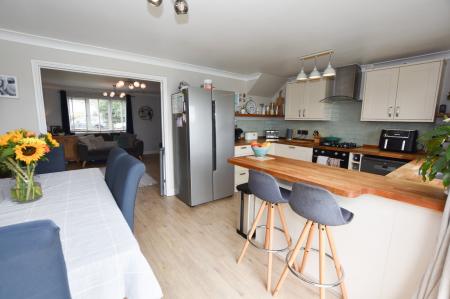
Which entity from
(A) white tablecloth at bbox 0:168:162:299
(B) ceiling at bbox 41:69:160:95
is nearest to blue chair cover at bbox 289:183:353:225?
(A) white tablecloth at bbox 0:168:162:299

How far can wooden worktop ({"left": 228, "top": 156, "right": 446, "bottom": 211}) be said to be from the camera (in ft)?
3.87

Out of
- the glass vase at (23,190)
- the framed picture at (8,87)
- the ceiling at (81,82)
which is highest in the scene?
the ceiling at (81,82)

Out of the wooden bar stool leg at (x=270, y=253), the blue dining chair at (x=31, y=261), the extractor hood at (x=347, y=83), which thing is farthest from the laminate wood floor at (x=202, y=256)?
the extractor hood at (x=347, y=83)

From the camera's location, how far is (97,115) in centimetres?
732

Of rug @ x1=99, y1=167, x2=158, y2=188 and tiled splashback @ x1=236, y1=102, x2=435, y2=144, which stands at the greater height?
tiled splashback @ x1=236, y1=102, x2=435, y2=144

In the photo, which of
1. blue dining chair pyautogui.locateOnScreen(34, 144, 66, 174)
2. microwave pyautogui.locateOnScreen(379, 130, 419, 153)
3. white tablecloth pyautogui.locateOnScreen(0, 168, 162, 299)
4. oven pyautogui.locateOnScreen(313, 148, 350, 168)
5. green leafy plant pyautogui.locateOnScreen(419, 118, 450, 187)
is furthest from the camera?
oven pyautogui.locateOnScreen(313, 148, 350, 168)

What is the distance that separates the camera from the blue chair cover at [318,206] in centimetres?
122

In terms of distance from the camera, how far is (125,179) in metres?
1.47

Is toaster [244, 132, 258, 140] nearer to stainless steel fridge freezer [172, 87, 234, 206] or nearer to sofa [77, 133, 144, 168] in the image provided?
stainless steel fridge freezer [172, 87, 234, 206]

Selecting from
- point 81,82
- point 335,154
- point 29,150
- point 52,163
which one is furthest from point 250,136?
point 81,82

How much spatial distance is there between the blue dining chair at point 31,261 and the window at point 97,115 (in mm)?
7883

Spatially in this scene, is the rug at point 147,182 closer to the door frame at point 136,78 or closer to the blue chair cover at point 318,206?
the door frame at point 136,78

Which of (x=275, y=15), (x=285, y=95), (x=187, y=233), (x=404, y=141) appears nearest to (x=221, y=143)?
(x=187, y=233)

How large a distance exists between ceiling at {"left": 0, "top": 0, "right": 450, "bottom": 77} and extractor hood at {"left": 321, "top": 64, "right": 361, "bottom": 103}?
0.39 metres
